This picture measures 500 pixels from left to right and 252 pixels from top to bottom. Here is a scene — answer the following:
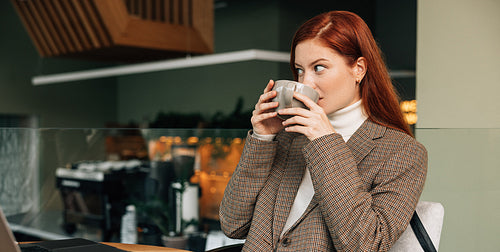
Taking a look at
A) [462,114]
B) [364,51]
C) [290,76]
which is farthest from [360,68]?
[290,76]

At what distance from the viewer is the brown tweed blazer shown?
3.46ft

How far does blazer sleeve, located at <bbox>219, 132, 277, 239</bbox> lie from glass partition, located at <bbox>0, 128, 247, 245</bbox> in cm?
125

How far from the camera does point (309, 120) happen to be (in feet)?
3.54

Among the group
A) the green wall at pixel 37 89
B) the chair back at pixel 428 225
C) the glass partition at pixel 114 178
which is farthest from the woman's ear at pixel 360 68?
the green wall at pixel 37 89

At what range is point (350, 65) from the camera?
1.19 meters

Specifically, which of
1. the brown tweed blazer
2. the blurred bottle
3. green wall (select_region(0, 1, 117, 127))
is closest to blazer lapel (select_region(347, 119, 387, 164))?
the brown tweed blazer

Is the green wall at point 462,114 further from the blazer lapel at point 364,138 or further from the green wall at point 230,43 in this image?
the green wall at point 230,43

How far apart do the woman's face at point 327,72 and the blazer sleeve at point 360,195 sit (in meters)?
0.13

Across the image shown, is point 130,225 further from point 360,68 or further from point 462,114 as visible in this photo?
point 360,68

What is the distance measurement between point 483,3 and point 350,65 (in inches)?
47.8

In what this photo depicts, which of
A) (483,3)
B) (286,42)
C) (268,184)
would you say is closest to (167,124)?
(286,42)

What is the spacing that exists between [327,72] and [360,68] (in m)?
0.10

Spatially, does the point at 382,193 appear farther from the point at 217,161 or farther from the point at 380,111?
the point at 217,161

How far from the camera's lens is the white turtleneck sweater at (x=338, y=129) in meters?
1.22
